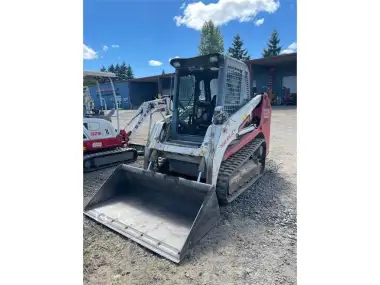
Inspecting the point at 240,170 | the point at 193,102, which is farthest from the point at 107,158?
the point at 240,170

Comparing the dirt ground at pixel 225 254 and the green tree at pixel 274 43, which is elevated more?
the green tree at pixel 274 43

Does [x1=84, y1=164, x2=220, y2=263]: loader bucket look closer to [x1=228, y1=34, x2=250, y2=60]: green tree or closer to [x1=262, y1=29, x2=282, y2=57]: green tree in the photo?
[x1=262, y1=29, x2=282, y2=57]: green tree

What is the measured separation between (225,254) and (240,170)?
3.52 feet

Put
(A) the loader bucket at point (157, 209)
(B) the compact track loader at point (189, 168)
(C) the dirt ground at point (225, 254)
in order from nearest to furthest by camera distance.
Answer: (C) the dirt ground at point (225, 254), (A) the loader bucket at point (157, 209), (B) the compact track loader at point (189, 168)

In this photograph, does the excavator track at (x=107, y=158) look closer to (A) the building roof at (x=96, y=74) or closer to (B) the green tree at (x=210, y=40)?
(A) the building roof at (x=96, y=74)

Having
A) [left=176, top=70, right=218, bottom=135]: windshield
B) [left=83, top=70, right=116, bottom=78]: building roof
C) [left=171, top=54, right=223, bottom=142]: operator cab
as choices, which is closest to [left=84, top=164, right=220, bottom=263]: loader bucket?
[left=171, top=54, right=223, bottom=142]: operator cab

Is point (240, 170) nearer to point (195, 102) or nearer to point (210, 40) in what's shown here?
point (195, 102)

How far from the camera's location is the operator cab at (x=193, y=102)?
269 centimetres

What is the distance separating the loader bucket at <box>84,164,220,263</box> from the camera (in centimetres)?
176

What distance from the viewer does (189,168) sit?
2.51 metres

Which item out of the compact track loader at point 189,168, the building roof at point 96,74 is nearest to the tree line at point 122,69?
the building roof at point 96,74

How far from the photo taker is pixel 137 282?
148 cm
